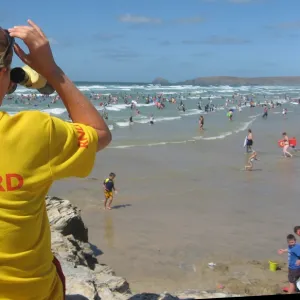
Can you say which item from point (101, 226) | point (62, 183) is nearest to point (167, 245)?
point (101, 226)

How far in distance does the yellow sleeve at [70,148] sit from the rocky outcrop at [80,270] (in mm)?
1251

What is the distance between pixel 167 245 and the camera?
8078 millimetres

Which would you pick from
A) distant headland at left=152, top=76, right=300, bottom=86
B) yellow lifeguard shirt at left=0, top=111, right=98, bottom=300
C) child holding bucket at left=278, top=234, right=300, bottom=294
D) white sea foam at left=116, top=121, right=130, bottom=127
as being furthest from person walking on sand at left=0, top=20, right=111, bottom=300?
distant headland at left=152, top=76, right=300, bottom=86

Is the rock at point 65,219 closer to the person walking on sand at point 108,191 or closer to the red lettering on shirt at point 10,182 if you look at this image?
the red lettering on shirt at point 10,182

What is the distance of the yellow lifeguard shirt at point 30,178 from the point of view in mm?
1300

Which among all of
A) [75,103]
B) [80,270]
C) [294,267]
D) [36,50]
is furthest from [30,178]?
[294,267]

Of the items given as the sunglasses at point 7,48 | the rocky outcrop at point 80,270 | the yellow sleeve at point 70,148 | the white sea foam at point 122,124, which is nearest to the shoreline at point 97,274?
the rocky outcrop at point 80,270

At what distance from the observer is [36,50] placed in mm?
1428

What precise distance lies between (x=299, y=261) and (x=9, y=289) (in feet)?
17.1

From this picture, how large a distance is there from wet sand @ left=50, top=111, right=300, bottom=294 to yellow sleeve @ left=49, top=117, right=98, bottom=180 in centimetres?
502

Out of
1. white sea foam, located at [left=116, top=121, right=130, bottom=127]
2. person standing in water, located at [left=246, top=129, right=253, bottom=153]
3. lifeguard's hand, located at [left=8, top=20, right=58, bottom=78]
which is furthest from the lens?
white sea foam, located at [left=116, top=121, right=130, bottom=127]

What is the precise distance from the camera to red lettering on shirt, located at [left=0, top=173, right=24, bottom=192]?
1.30 m

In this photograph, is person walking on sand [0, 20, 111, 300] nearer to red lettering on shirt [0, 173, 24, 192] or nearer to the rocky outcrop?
red lettering on shirt [0, 173, 24, 192]

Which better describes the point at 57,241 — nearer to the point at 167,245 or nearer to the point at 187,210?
the point at 167,245
